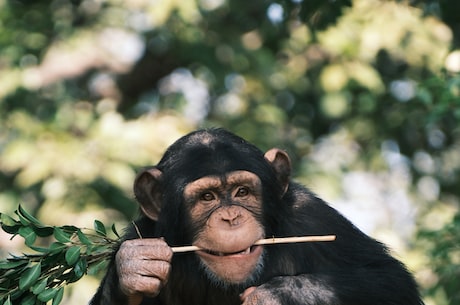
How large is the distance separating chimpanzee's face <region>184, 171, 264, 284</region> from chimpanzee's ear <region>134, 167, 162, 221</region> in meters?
0.35

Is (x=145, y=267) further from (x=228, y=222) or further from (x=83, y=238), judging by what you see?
(x=228, y=222)

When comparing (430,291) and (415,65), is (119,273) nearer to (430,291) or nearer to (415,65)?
(430,291)

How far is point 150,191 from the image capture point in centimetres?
739

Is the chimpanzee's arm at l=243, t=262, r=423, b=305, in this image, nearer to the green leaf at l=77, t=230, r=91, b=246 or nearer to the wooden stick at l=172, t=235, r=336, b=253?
the wooden stick at l=172, t=235, r=336, b=253

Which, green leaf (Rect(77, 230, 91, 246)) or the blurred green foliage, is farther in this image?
the blurred green foliage

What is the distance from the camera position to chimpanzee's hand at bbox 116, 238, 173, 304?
21.0ft

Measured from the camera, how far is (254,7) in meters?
15.2

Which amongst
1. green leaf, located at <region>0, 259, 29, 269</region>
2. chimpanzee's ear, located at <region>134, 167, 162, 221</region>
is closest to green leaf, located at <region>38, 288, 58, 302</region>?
green leaf, located at <region>0, 259, 29, 269</region>

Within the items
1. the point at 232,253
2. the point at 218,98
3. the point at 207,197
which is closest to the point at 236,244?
the point at 232,253

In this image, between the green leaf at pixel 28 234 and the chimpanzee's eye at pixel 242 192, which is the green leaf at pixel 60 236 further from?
the chimpanzee's eye at pixel 242 192

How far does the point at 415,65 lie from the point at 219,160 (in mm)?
7728

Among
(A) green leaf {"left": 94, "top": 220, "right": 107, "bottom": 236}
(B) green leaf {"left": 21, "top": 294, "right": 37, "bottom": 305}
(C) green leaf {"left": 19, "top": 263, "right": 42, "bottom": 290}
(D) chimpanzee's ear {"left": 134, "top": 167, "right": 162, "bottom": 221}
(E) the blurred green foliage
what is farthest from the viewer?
(E) the blurred green foliage

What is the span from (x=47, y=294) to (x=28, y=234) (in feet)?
1.25


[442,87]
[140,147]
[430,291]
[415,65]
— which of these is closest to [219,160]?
[442,87]
